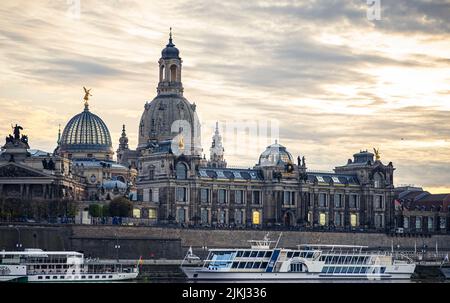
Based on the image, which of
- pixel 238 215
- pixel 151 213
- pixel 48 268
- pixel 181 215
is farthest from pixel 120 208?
pixel 48 268

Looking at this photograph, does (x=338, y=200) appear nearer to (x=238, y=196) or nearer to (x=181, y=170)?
(x=238, y=196)

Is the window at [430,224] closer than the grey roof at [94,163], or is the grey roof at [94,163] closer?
the grey roof at [94,163]

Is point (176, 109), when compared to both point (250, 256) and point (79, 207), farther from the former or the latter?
point (250, 256)

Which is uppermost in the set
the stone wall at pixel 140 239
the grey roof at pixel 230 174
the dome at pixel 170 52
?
the dome at pixel 170 52

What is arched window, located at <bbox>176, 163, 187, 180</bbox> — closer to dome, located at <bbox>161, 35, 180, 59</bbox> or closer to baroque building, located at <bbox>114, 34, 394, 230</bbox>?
baroque building, located at <bbox>114, 34, 394, 230</bbox>

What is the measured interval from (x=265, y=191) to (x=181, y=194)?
8.25 meters

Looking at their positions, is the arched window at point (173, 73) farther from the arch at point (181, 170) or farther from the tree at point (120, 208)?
the tree at point (120, 208)

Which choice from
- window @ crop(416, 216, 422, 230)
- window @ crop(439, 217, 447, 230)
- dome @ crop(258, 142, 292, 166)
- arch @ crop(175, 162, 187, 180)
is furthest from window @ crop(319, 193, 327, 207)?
window @ crop(439, 217, 447, 230)

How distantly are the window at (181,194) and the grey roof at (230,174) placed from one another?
206 cm

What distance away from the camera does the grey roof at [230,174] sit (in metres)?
87.1

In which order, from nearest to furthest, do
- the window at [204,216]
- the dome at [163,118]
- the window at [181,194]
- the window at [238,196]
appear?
1. the window at [181,194]
2. the window at [204,216]
3. the window at [238,196]
4. the dome at [163,118]

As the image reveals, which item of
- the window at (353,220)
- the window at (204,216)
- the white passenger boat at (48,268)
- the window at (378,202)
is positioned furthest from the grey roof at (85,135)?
the white passenger boat at (48,268)

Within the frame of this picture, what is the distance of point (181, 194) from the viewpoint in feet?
279
